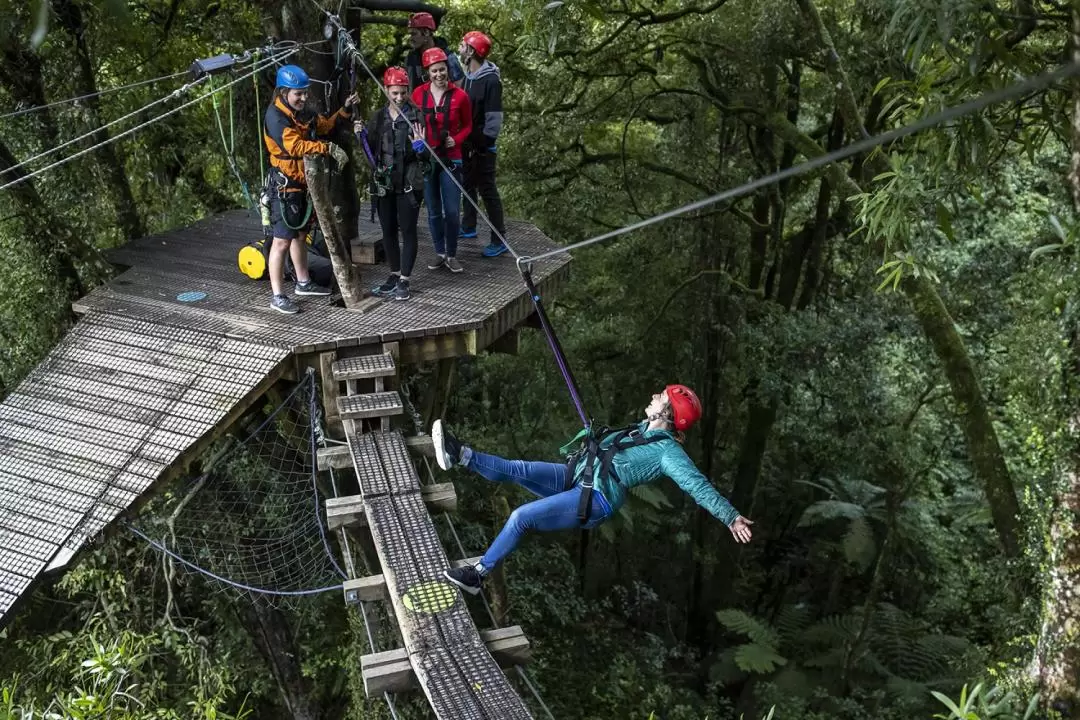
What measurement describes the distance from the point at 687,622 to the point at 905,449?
13.6 feet

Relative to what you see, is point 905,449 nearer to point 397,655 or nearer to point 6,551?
point 397,655

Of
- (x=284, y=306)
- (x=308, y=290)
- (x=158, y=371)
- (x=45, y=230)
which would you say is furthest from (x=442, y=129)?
(x=45, y=230)

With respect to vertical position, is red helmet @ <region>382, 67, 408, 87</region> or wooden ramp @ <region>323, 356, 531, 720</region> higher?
red helmet @ <region>382, 67, 408, 87</region>

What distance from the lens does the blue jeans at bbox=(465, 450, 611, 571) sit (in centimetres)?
482

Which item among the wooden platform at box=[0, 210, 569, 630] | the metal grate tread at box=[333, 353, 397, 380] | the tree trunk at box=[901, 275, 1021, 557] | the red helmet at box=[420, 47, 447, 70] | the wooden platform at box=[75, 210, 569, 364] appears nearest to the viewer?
the wooden platform at box=[0, 210, 569, 630]

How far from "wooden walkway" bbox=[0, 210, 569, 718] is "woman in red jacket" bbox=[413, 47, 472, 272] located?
58 cm

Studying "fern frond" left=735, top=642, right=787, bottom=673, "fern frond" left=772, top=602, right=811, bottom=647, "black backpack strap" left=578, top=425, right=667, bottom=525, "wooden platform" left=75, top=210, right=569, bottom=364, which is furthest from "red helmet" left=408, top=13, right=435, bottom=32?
"fern frond" left=772, top=602, right=811, bottom=647

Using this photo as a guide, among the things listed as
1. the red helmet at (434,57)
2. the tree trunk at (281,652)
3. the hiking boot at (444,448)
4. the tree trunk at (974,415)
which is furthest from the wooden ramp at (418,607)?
the tree trunk at (974,415)

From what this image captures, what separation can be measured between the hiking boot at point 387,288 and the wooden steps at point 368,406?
3.92 ft

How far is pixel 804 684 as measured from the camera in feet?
37.1

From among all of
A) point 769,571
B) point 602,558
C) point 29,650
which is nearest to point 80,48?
point 29,650

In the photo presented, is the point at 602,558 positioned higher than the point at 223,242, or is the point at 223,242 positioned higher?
the point at 223,242

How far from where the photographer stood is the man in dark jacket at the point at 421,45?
7336mm

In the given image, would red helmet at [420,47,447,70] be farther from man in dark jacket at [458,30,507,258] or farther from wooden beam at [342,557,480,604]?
wooden beam at [342,557,480,604]
